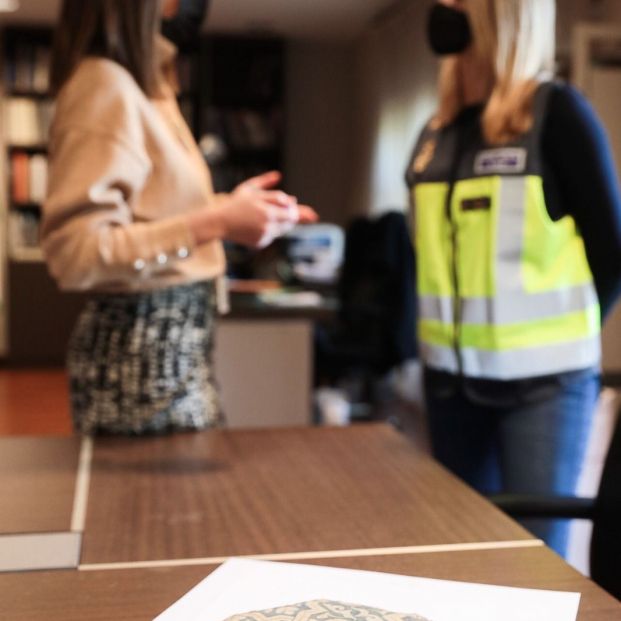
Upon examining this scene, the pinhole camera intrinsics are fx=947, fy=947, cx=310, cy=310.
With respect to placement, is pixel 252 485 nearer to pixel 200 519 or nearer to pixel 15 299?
pixel 200 519

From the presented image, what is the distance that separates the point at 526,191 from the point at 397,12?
5.57 metres

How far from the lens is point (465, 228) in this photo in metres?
1.73

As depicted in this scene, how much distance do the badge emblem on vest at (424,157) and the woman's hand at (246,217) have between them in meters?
0.49

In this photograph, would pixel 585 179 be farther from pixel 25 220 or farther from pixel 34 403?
pixel 25 220

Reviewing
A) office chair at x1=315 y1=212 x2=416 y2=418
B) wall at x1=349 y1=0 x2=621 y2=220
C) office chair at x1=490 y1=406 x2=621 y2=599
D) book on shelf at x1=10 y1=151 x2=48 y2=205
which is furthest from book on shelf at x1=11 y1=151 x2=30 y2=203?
office chair at x1=490 y1=406 x2=621 y2=599

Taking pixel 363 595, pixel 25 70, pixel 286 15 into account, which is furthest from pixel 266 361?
pixel 25 70

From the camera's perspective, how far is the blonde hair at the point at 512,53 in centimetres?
166

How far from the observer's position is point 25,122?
25.0ft

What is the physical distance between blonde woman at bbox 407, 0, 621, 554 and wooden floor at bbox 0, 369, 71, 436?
3.44 meters

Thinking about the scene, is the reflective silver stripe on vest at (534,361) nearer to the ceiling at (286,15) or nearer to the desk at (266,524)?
the desk at (266,524)

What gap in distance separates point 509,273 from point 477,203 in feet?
0.46

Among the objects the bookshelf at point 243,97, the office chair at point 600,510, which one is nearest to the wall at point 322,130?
the bookshelf at point 243,97

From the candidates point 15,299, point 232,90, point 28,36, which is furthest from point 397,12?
point 15,299

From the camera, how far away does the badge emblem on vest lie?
185 cm
